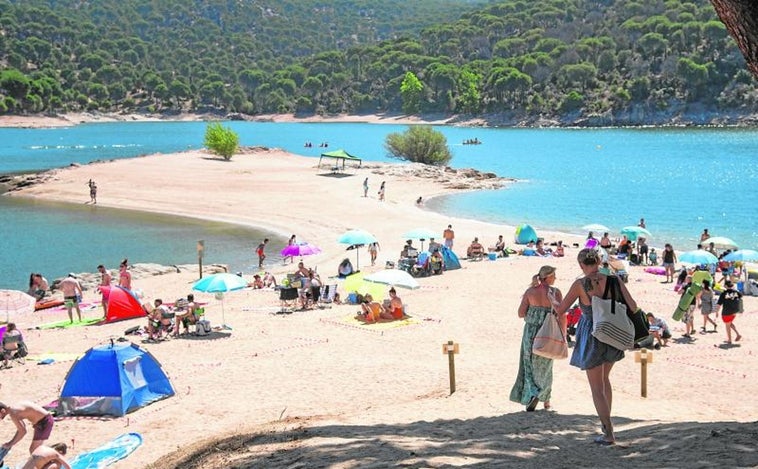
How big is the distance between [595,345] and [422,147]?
5990 cm

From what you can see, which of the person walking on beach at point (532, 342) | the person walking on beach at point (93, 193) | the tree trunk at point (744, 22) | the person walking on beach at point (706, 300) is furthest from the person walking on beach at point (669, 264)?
the person walking on beach at point (93, 193)

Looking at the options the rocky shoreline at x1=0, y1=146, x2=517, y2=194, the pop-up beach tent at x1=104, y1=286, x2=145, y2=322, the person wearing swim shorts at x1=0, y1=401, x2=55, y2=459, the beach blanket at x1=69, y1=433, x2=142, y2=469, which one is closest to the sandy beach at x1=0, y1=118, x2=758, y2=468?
the beach blanket at x1=69, y1=433, x2=142, y2=469

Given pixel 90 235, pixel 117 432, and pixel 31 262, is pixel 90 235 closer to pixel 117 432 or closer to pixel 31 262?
pixel 31 262

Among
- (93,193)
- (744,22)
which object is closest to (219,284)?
(744,22)

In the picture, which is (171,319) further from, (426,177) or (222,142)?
(222,142)

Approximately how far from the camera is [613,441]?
7289 mm

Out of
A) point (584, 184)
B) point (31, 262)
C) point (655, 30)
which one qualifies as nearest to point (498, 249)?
point (31, 262)

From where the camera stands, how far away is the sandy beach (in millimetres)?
7324

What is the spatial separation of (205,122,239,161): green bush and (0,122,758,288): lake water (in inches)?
594

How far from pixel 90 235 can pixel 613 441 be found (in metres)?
31.6

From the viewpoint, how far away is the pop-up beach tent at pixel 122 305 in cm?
1916

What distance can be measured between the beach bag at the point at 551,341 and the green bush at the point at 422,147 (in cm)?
5813

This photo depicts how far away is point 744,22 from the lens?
18.8ft

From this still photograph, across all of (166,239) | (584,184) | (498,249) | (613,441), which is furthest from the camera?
(584,184)
